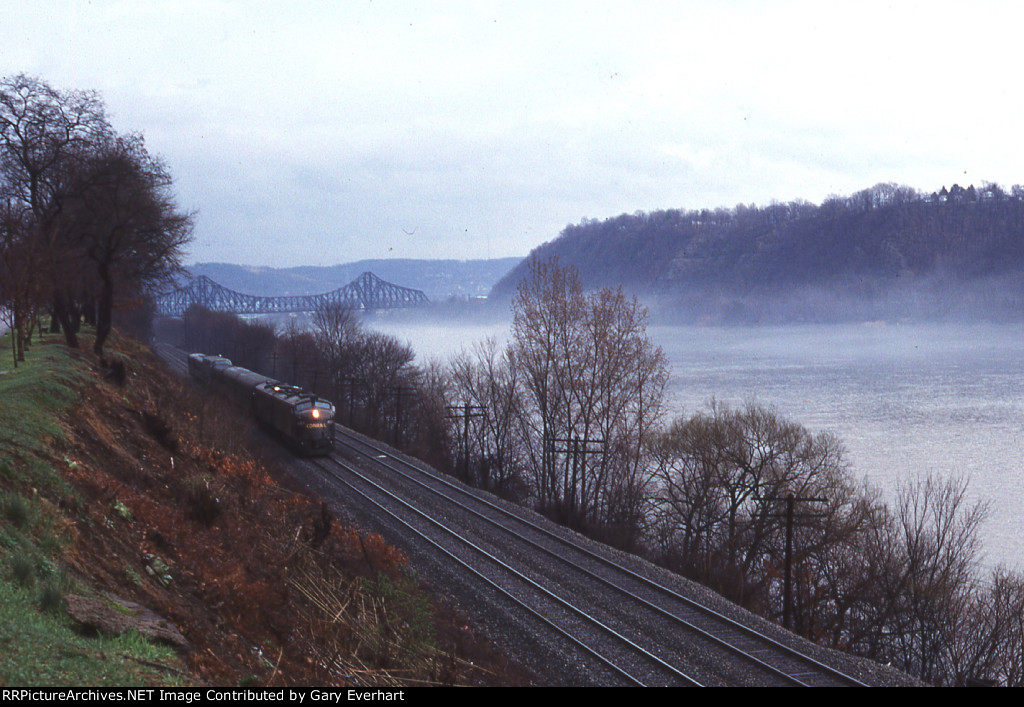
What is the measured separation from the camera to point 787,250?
6870 inches

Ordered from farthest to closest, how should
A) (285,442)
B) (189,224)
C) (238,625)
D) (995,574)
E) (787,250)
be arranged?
(787,250) → (189,224) → (285,442) → (995,574) → (238,625)

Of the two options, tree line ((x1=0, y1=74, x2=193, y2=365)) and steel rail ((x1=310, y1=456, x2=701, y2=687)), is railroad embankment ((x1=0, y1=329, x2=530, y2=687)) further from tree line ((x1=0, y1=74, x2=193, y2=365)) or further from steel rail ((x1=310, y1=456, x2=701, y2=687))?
tree line ((x1=0, y1=74, x2=193, y2=365))

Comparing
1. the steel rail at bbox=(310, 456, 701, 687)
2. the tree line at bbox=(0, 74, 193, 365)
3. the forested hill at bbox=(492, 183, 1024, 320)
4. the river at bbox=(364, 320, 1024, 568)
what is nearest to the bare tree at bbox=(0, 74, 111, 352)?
the tree line at bbox=(0, 74, 193, 365)

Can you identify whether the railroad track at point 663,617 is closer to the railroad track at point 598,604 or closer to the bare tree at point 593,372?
the railroad track at point 598,604

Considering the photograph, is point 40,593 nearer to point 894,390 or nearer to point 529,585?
point 529,585

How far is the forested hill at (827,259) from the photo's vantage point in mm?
156125

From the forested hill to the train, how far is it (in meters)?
122

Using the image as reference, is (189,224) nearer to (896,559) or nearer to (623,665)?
(623,665)

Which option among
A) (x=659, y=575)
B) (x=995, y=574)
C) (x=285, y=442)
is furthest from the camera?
(x=285, y=442)

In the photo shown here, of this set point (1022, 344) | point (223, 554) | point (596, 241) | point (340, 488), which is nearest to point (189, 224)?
point (340, 488)

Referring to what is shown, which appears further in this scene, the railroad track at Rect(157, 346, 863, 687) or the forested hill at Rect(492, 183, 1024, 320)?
the forested hill at Rect(492, 183, 1024, 320)

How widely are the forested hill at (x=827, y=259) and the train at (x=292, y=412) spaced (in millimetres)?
121553

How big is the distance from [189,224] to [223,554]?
30.8 meters

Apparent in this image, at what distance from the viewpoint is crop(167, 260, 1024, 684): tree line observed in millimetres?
26516
